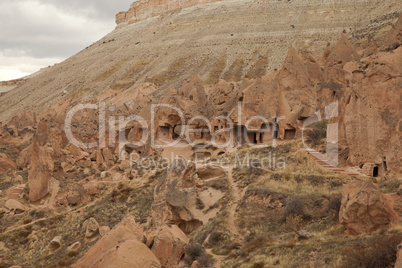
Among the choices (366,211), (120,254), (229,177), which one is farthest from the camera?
(229,177)

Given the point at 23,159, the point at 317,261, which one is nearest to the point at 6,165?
the point at 23,159

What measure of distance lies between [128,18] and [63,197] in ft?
447

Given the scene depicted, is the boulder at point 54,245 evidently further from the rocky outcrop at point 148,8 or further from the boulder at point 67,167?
the rocky outcrop at point 148,8

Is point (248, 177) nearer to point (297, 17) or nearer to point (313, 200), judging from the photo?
point (313, 200)

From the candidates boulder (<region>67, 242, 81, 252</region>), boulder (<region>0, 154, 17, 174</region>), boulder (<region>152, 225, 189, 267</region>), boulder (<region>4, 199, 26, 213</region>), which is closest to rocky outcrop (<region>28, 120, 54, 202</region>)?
boulder (<region>4, 199, 26, 213</region>)

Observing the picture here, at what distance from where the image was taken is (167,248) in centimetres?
1058

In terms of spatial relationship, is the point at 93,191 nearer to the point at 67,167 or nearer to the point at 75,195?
the point at 75,195

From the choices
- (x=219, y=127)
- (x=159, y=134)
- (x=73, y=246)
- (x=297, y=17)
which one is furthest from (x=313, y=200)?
(x=297, y=17)

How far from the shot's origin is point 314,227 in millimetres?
11891

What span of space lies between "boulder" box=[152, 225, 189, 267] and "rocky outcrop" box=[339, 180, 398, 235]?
15.5 feet

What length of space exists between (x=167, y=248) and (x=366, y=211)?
546 centimetres

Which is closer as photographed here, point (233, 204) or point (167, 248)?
point (167, 248)

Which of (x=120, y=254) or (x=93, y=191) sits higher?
(x=120, y=254)

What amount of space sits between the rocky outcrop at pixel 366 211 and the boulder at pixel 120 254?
5.24 meters
